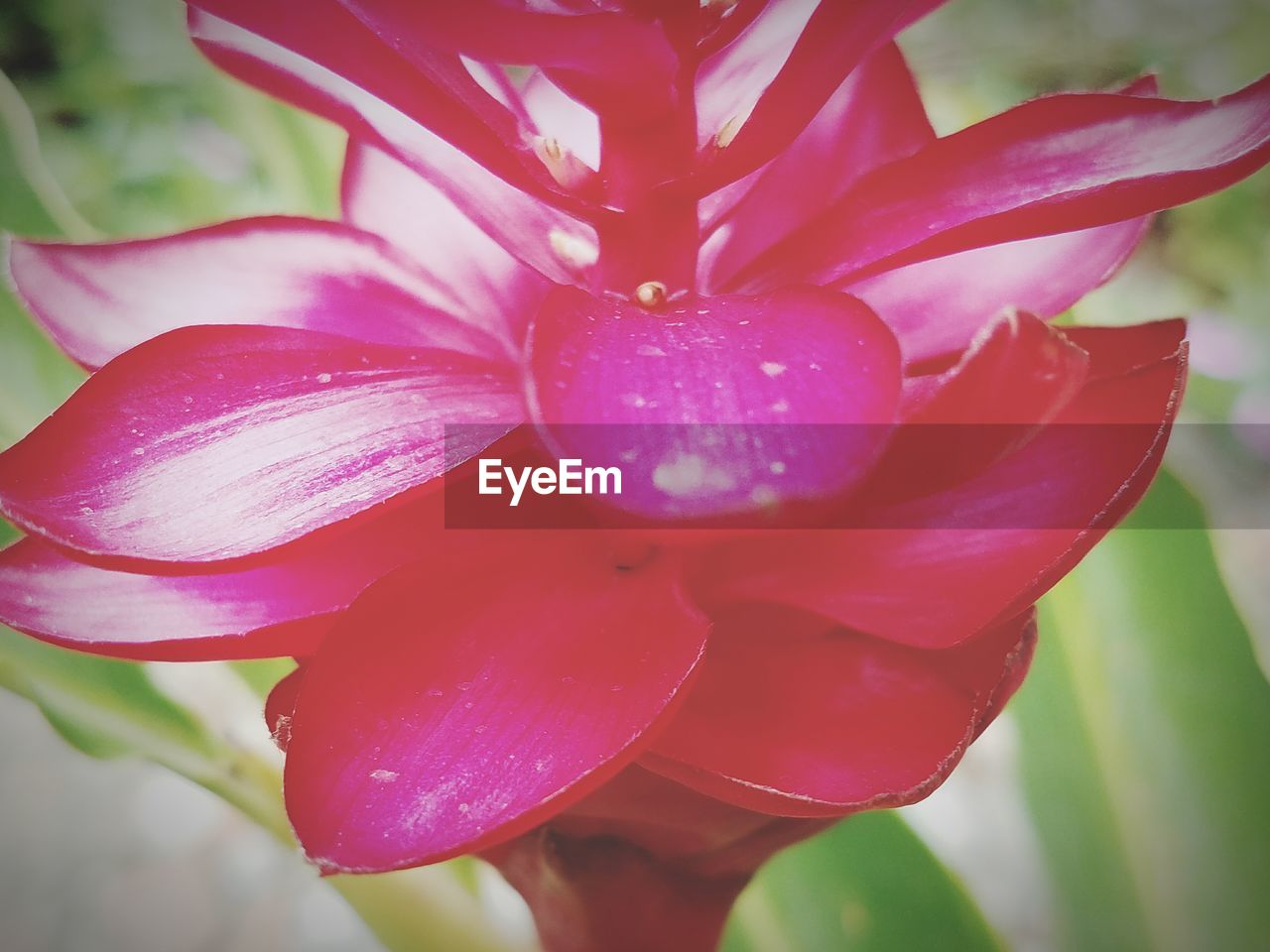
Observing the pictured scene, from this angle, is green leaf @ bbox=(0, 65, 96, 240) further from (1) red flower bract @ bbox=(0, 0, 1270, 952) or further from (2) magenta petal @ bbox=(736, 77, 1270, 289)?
(2) magenta petal @ bbox=(736, 77, 1270, 289)

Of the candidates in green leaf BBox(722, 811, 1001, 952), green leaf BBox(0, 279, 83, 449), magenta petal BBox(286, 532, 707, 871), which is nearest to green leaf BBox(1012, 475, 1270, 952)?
green leaf BBox(722, 811, 1001, 952)

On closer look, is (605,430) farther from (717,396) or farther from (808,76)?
(808,76)

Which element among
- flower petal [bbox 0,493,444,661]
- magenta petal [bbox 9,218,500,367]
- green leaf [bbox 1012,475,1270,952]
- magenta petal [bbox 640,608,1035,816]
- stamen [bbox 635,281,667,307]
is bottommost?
green leaf [bbox 1012,475,1270,952]

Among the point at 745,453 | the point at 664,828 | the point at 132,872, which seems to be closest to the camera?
the point at 745,453

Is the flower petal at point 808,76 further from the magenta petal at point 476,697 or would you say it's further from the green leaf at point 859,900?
the green leaf at point 859,900

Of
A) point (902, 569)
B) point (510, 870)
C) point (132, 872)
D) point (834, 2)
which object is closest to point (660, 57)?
point (834, 2)

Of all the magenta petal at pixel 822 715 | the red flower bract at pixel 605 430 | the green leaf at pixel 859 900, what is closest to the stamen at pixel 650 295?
the red flower bract at pixel 605 430

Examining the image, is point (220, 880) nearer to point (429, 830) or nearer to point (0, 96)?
point (429, 830)

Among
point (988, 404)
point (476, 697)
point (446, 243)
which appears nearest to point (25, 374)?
point (446, 243)
